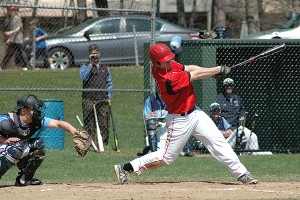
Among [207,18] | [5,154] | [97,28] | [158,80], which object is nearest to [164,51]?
[158,80]

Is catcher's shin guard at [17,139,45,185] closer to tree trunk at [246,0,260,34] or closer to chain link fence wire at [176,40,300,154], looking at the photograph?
chain link fence wire at [176,40,300,154]

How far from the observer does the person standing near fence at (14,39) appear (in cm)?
1447

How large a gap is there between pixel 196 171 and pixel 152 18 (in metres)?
3.09

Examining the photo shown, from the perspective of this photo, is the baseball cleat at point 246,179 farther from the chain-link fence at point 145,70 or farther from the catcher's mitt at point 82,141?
the chain-link fence at point 145,70

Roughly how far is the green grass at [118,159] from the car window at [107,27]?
37.3 inches

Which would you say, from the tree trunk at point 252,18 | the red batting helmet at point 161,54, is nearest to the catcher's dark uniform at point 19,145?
the red batting helmet at point 161,54

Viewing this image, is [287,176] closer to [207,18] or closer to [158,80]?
[158,80]

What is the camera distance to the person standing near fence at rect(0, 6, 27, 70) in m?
14.5

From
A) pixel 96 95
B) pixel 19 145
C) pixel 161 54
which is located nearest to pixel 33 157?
pixel 19 145

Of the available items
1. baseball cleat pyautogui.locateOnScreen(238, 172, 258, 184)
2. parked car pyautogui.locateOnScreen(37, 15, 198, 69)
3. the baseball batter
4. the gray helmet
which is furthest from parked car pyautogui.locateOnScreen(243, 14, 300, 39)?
the baseball batter

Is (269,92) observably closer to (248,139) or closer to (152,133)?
(248,139)

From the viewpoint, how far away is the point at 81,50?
16531 mm

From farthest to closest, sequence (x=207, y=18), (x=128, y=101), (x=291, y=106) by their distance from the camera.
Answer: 1. (x=207, y=18)
2. (x=128, y=101)
3. (x=291, y=106)

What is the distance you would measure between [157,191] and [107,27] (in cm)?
800
